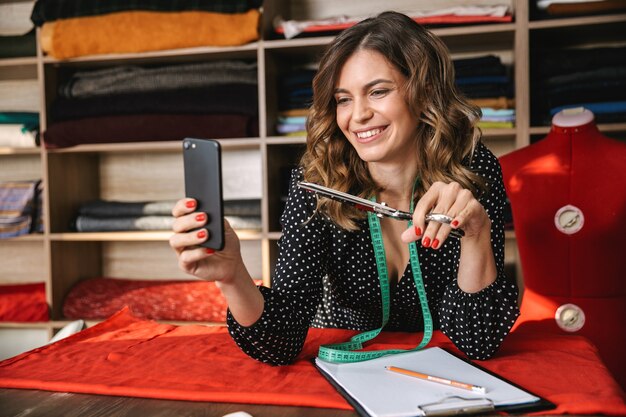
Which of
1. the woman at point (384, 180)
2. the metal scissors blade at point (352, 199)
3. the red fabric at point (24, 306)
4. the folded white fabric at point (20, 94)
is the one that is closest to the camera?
the metal scissors blade at point (352, 199)

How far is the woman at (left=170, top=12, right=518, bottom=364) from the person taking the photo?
49.5 inches

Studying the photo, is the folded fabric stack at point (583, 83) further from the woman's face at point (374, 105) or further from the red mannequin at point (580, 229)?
the woman's face at point (374, 105)

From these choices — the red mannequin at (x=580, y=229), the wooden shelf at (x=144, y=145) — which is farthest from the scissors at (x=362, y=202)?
the wooden shelf at (x=144, y=145)

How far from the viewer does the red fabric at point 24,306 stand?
8.47 ft

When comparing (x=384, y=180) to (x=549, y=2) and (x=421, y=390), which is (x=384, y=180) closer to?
(x=421, y=390)

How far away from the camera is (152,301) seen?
2.52 metres

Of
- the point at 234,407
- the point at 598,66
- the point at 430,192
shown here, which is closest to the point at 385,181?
the point at 430,192

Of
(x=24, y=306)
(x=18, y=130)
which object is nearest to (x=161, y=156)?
(x=18, y=130)

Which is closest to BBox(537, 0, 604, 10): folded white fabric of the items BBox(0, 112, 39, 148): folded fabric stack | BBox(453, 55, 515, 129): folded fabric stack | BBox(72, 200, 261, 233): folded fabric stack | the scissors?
BBox(453, 55, 515, 129): folded fabric stack

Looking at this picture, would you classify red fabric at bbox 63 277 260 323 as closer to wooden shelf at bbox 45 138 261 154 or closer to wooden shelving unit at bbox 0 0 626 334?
wooden shelving unit at bbox 0 0 626 334

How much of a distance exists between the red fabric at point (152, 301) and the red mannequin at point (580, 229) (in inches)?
50.5

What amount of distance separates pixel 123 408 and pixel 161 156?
7.02 feet

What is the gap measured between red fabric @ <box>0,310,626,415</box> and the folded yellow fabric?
145cm

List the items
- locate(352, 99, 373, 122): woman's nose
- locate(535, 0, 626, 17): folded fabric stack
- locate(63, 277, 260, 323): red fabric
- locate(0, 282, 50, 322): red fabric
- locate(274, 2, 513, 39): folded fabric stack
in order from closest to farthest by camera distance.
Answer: locate(352, 99, 373, 122): woman's nose
locate(535, 0, 626, 17): folded fabric stack
locate(274, 2, 513, 39): folded fabric stack
locate(63, 277, 260, 323): red fabric
locate(0, 282, 50, 322): red fabric
